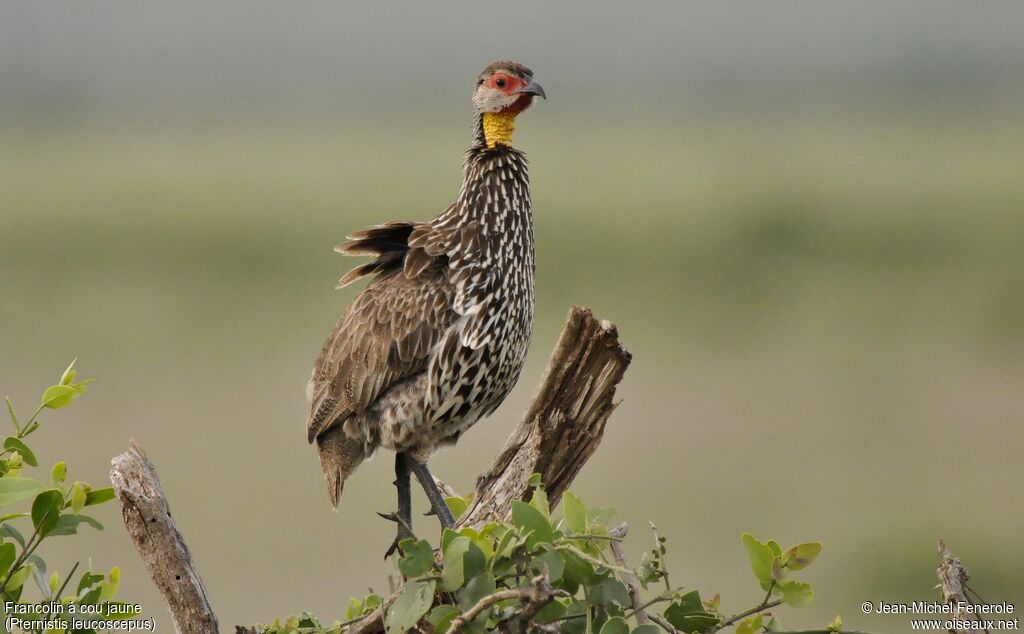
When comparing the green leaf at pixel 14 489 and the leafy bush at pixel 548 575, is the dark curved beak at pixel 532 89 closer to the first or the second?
the leafy bush at pixel 548 575

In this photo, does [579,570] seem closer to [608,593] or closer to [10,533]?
[608,593]

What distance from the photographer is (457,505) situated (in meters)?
6.57

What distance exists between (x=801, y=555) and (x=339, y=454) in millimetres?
3025

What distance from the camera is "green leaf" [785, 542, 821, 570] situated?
4.59 meters

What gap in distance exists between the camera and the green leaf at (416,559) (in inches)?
177

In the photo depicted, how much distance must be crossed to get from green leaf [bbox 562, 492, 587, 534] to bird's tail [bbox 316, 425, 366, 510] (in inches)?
109

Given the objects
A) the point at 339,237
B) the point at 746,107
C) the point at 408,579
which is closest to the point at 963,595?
the point at 408,579

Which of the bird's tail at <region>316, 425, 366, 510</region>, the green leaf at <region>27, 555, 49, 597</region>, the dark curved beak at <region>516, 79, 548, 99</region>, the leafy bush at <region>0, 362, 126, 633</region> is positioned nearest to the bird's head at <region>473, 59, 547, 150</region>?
the dark curved beak at <region>516, 79, 548, 99</region>

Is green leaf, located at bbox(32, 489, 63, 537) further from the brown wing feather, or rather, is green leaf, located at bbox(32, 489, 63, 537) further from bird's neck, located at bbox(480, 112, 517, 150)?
bird's neck, located at bbox(480, 112, 517, 150)

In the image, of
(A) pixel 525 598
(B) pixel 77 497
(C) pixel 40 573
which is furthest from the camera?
(C) pixel 40 573

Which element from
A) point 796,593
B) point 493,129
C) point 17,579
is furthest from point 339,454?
point 796,593

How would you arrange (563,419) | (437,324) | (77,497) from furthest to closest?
Result: (437,324), (563,419), (77,497)

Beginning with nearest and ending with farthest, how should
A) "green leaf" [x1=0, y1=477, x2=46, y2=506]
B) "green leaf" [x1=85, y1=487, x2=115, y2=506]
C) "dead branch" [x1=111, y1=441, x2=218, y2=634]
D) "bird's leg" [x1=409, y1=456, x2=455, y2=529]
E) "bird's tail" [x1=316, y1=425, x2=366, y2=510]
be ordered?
1. "green leaf" [x1=0, y1=477, x2=46, y2=506]
2. "green leaf" [x1=85, y1=487, x2=115, y2=506]
3. "dead branch" [x1=111, y1=441, x2=218, y2=634]
4. "bird's leg" [x1=409, y1=456, x2=455, y2=529]
5. "bird's tail" [x1=316, y1=425, x2=366, y2=510]

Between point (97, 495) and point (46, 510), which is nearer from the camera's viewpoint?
point (46, 510)
